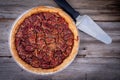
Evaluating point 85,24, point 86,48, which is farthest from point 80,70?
point 85,24

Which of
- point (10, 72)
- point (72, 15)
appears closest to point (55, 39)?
point (72, 15)

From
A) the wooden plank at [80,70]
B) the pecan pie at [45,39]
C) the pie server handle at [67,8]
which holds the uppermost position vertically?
the pie server handle at [67,8]

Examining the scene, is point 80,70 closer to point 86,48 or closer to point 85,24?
point 86,48

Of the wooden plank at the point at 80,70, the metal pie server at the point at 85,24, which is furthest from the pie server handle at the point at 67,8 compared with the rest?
the wooden plank at the point at 80,70

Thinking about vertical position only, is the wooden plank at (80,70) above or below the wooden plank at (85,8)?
below

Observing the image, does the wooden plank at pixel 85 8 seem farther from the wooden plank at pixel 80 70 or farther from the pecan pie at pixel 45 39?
the wooden plank at pixel 80 70

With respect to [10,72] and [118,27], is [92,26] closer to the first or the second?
[118,27]
